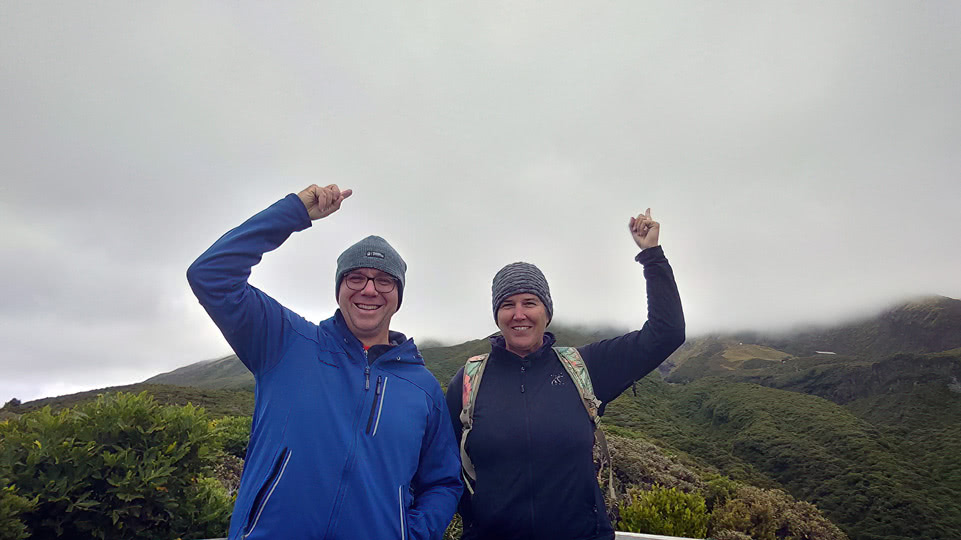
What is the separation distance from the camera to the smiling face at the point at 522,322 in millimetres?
2730

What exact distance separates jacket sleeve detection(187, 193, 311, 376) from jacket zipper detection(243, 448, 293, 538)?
1.48 feet

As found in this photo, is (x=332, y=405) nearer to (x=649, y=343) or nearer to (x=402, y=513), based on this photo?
(x=402, y=513)

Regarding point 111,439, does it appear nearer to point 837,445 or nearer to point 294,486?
point 294,486

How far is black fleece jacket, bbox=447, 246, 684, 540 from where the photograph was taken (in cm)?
234

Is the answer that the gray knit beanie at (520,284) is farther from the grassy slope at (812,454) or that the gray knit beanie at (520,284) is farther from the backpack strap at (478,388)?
the grassy slope at (812,454)

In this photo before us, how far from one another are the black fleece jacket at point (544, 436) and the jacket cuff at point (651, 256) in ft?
0.15

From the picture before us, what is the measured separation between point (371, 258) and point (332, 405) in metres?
0.83

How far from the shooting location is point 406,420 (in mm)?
2211

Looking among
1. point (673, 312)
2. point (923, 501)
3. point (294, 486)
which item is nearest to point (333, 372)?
point (294, 486)

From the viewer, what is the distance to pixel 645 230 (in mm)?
2914

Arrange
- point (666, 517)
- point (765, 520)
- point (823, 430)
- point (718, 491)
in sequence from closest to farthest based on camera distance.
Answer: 1. point (666, 517)
2. point (765, 520)
3. point (718, 491)
4. point (823, 430)

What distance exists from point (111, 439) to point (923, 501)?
32.5 metres

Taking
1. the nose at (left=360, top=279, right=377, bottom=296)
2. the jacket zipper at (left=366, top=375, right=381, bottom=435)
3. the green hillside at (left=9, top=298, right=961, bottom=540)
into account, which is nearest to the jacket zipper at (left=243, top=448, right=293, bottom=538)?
the jacket zipper at (left=366, top=375, right=381, bottom=435)

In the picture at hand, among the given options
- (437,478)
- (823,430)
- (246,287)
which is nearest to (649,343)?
(437,478)
